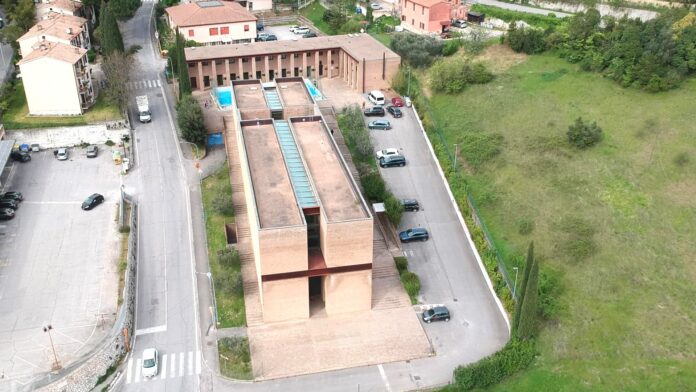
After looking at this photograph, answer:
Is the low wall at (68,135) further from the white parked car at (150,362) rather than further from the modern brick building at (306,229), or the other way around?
the white parked car at (150,362)

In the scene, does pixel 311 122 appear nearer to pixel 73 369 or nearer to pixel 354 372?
pixel 354 372

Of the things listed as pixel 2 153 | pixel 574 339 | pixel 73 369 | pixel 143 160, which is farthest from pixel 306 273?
pixel 2 153

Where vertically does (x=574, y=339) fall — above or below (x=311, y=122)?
below

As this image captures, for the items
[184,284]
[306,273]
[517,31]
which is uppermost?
[517,31]

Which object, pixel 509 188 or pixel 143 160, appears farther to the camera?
pixel 143 160

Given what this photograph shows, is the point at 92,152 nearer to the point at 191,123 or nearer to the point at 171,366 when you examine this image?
the point at 191,123

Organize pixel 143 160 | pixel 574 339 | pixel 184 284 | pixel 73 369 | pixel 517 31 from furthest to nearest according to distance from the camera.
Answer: pixel 517 31
pixel 143 160
pixel 184 284
pixel 574 339
pixel 73 369
